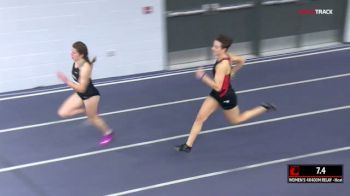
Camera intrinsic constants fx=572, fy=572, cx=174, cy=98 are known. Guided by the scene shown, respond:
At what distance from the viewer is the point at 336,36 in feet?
52.4

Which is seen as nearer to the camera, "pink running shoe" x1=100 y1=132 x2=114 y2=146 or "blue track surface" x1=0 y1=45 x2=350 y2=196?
"blue track surface" x1=0 y1=45 x2=350 y2=196

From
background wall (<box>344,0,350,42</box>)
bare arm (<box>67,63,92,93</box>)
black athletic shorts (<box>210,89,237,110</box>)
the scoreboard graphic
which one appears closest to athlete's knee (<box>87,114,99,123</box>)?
bare arm (<box>67,63,92,93</box>)

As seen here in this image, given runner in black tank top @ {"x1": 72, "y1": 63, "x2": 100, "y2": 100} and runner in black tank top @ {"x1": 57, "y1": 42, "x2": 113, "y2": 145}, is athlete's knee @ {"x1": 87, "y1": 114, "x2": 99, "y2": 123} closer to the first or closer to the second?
runner in black tank top @ {"x1": 57, "y1": 42, "x2": 113, "y2": 145}

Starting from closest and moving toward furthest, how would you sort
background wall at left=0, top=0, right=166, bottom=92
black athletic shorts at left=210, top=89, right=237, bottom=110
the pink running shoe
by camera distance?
1. black athletic shorts at left=210, top=89, right=237, bottom=110
2. the pink running shoe
3. background wall at left=0, top=0, right=166, bottom=92

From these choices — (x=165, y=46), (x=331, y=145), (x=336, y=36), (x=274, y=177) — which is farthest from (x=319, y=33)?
(x=274, y=177)

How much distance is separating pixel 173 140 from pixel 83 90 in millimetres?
1889

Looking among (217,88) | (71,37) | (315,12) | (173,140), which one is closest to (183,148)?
(173,140)

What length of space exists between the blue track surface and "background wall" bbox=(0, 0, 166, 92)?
583 mm

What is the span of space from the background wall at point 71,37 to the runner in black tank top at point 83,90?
125 inches

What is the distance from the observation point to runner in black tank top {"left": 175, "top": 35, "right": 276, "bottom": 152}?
28.5 ft

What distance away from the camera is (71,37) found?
1239cm

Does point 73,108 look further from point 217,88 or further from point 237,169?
point 237,169

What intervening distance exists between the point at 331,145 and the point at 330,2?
7.13 m

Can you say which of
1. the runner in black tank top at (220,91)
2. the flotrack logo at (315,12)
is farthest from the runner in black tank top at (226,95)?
the flotrack logo at (315,12)
